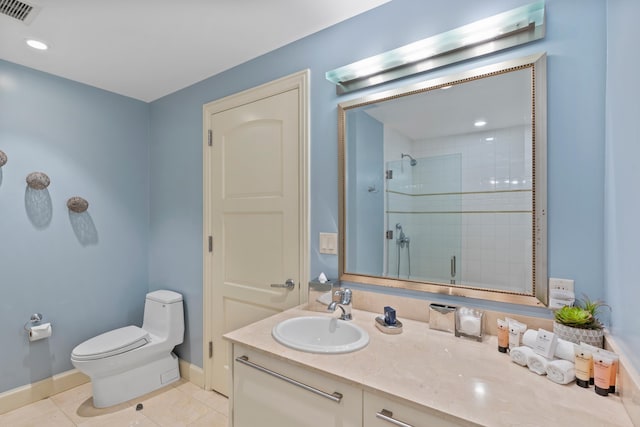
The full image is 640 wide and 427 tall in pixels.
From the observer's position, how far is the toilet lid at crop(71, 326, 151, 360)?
6.52 ft

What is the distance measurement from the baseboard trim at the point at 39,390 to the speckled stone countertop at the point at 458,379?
6.36 feet

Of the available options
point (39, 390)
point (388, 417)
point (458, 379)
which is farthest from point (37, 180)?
point (458, 379)

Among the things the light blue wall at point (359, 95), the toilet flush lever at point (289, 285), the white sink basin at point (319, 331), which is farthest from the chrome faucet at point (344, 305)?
the toilet flush lever at point (289, 285)

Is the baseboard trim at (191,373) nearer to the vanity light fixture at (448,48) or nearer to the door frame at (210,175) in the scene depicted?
the door frame at (210,175)

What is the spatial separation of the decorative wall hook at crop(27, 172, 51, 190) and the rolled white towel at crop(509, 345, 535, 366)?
115 inches

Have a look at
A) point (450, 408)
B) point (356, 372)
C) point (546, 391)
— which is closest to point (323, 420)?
point (356, 372)

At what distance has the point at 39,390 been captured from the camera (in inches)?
86.0

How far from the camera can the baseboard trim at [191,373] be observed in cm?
238

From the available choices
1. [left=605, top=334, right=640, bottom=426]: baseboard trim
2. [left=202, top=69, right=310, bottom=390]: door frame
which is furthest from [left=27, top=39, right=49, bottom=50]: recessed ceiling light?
[left=605, top=334, right=640, bottom=426]: baseboard trim

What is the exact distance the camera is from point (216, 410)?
2088 millimetres

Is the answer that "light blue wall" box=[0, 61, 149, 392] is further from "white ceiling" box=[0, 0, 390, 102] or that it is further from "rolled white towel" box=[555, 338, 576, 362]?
"rolled white towel" box=[555, 338, 576, 362]

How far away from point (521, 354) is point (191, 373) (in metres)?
2.32

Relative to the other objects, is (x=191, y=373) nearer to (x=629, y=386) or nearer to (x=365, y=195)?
(x=365, y=195)

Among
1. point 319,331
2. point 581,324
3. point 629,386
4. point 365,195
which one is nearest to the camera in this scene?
point 629,386
